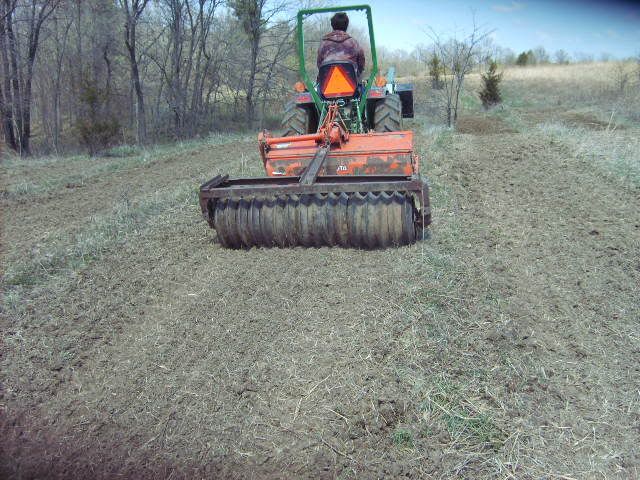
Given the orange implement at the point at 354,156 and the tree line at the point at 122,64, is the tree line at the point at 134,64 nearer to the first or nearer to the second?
the tree line at the point at 122,64

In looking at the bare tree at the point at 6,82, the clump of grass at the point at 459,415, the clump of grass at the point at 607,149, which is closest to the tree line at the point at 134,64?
the bare tree at the point at 6,82

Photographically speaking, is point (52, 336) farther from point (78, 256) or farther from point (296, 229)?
point (296, 229)

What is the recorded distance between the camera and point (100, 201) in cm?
732

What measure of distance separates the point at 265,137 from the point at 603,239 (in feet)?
11.7

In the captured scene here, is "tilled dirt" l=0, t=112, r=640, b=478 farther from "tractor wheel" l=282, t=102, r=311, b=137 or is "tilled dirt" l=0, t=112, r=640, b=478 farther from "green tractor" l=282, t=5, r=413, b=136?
"tractor wheel" l=282, t=102, r=311, b=137

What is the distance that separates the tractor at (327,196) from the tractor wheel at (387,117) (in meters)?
0.96

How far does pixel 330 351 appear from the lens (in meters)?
3.01

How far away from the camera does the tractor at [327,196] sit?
13.9 feet

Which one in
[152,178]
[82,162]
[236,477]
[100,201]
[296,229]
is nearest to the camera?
[236,477]

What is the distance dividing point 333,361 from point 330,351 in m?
0.11

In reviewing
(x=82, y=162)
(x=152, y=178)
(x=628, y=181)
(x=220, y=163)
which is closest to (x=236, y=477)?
(x=628, y=181)

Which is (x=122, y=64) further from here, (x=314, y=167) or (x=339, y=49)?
(x=314, y=167)

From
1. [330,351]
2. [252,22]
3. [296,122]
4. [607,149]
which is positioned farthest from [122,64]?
[330,351]

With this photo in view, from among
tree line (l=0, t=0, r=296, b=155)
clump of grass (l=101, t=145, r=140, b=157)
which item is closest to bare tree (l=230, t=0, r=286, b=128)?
tree line (l=0, t=0, r=296, b=155)
